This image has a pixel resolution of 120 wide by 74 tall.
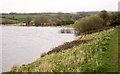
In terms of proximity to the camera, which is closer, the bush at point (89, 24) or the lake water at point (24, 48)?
the lake water at point (24, 48)

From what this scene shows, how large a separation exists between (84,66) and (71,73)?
5.24 ft

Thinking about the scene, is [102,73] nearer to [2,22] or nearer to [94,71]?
[94,71]

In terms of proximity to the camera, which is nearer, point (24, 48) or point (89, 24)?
point (24, 48)

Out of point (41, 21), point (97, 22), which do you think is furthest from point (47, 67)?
point (41, 21)

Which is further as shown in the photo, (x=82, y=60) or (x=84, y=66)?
(x=82, y=60)

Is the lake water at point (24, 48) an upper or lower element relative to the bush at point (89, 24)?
lower

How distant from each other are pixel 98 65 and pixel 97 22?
172ft

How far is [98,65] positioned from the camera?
1814 cm

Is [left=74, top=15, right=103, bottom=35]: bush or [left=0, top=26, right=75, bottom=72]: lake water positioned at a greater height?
[left=74, top=15, right=103, bottom=35]: bush

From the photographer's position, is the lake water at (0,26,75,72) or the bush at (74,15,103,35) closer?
the lake water at (0,26,75,72)

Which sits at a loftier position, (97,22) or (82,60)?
(97,22)

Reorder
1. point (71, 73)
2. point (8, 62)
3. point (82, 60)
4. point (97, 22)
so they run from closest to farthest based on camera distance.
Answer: point (71, 73) < point (82, 60) < point (8, 62) < point (97, 22)

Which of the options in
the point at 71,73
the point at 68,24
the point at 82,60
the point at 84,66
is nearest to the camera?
the point at 71,73

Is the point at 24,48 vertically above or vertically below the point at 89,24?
below
